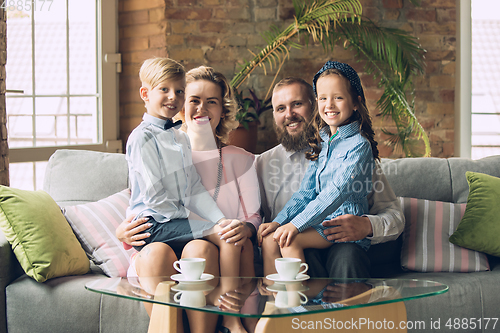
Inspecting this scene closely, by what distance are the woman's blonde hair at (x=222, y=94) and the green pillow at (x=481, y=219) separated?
40.1 inches

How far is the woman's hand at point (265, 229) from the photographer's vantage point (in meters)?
1.62


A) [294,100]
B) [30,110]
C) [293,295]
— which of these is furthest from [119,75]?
[293,295]

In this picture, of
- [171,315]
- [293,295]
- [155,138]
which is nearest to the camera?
[293,295]

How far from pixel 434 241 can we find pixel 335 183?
57 cm

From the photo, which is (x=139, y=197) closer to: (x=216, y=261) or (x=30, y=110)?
(x=216, y=261)

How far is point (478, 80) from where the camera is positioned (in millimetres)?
3436

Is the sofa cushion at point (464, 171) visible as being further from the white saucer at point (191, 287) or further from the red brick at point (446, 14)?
the red brick at point (446, 14)

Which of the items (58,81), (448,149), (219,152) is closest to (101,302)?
(219,152)

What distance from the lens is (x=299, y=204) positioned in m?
1.72

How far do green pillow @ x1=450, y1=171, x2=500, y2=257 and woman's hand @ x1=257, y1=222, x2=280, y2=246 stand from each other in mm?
762

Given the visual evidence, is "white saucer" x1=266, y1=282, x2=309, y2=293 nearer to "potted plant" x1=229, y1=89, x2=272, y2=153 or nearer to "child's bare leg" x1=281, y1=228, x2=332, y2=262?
"child's bare leg" x1=281, y1=228, x2=332, y2=262

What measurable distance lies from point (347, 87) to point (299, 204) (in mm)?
476

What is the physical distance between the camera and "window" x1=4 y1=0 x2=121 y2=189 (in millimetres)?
2871

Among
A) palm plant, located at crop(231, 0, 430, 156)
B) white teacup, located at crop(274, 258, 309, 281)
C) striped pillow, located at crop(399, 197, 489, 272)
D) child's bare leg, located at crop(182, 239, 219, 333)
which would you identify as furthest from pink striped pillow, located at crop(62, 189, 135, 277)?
palm plant, located at crop(231, 0, 430, 156)
